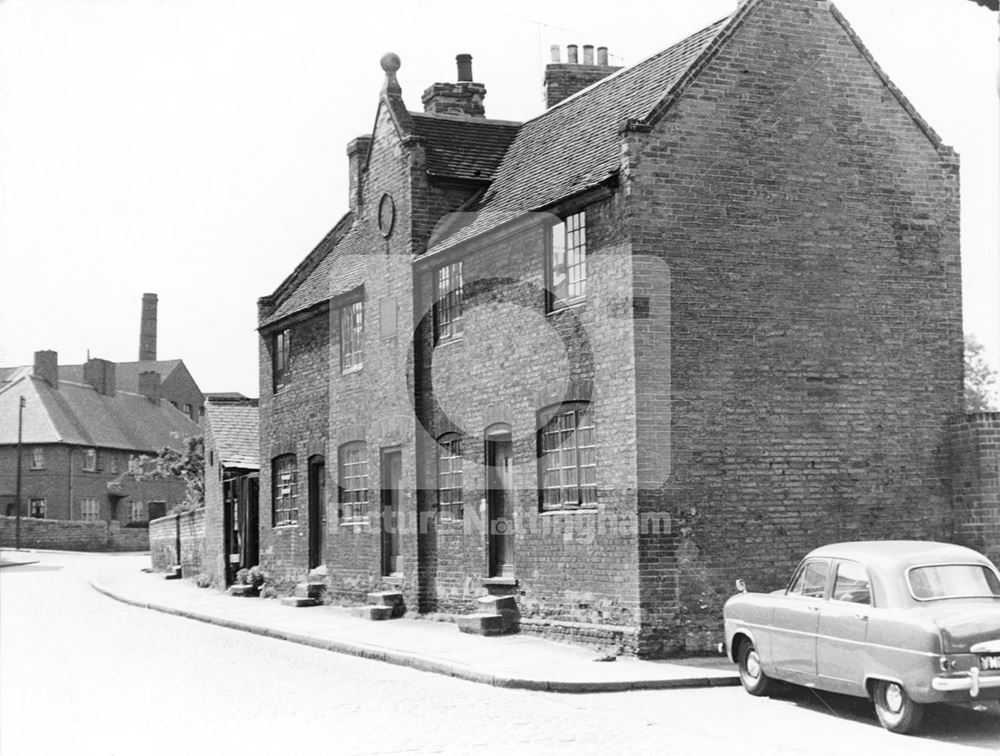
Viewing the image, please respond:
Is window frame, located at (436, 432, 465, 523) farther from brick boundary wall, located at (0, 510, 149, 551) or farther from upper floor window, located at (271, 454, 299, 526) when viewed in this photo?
brick boundary wall, located at (0, 510, 149, 551)

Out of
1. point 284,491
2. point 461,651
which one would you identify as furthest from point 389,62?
point 461,651

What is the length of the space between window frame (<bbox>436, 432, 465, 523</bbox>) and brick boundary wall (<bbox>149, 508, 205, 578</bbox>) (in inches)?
650

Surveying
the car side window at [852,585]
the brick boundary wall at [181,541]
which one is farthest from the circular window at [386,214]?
the brick boundary wall at [181,541]

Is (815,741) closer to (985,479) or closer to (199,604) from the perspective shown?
(985,479)

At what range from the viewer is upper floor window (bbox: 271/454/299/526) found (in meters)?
28.2

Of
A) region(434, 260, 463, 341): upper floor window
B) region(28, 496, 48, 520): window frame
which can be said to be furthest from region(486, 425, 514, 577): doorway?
region(28, 496, 48, 520): window frame

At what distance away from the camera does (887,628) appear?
439 inches

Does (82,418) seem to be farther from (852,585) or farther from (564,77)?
(852,585)

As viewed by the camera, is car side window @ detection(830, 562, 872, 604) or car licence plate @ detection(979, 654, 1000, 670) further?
car side window @ detection(830, 562, 872, 604)

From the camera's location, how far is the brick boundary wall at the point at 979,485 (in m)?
17.3

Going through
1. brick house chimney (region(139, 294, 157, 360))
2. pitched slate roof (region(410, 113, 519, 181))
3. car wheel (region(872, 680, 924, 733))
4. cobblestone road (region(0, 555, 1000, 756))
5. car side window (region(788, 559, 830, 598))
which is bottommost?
cobblestone road (region(0, 555, 1000, 756))

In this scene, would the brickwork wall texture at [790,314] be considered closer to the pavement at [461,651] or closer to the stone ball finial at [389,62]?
the pavement at [461,651]

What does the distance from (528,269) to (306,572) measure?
11.0 metres

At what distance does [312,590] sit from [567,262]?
1101 cm
